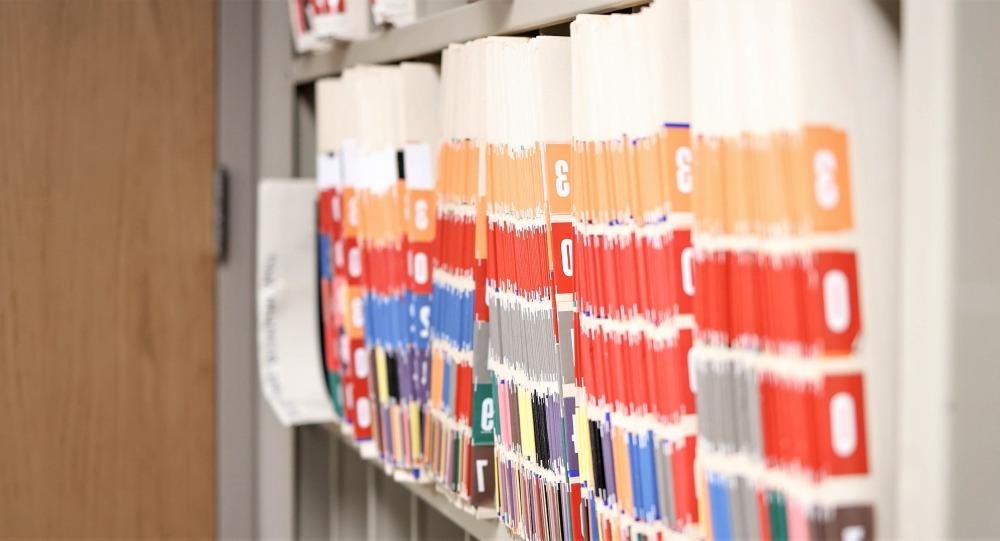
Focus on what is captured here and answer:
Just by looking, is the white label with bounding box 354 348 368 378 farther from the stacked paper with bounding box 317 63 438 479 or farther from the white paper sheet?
the white paper sheet

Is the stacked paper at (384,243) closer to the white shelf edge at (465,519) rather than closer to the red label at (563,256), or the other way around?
the white shelf edge at (465,519)

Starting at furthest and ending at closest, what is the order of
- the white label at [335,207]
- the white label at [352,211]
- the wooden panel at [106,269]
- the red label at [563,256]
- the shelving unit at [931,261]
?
1. the wooden panel at [106,269]
2. the white label at [335,207]
3. the white label at [352,211]
4. the red label at [563,256]
5. the shelving unit at [931,261]

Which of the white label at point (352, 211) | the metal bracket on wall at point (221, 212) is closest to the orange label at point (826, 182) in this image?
the white label at point (352, 211)

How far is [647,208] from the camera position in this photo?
773mm

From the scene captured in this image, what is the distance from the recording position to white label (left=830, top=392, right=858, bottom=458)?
61 cm

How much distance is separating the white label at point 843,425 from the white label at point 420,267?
715 mm

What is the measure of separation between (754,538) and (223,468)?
62.3 inches

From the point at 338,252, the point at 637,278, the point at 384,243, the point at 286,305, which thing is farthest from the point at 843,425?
the point at 286,305

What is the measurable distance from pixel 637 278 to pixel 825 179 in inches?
8.0

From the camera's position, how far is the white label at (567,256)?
0.91 metres

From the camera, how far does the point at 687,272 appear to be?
75cm

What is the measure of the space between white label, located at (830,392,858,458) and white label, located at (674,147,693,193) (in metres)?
0.21

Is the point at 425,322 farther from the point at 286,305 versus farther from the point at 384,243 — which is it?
the point at 286,305

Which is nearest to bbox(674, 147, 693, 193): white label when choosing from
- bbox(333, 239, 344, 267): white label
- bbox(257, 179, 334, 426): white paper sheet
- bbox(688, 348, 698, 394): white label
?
bbox(688, 348, 698, 394): white label
